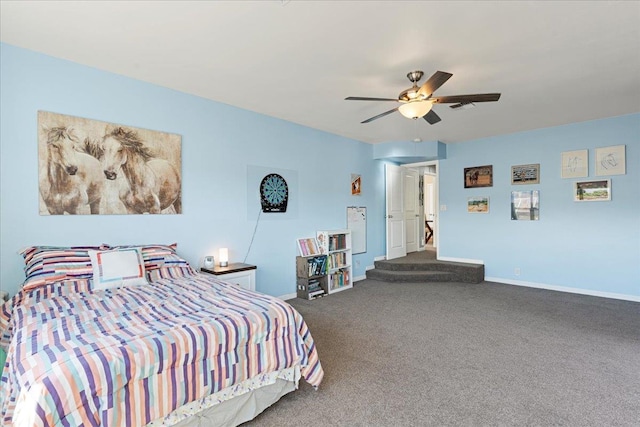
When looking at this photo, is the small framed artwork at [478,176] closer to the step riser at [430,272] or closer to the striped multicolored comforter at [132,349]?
the step riser at [430,272]

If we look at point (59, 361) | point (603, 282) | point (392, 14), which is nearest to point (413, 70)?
point (392, 14)

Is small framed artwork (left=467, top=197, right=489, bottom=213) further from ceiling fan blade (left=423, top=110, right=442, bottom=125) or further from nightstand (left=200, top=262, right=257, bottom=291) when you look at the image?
nightstand (left=200, top=262, right=257, bottom=291)

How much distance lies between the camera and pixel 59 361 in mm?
1336

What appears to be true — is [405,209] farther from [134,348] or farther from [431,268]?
[134,348]

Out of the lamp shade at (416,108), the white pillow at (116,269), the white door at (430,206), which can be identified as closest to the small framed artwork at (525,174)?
the lamp shade at (416,108)

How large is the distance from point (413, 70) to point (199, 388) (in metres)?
3.00

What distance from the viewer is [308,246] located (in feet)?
16.1

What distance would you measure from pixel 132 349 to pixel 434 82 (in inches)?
103

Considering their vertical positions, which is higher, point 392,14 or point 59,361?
point 392,14

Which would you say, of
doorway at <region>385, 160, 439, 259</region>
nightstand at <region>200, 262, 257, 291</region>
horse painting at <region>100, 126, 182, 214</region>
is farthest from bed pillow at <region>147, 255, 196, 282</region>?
doorway at <region>385, 160, 439, 259</region>

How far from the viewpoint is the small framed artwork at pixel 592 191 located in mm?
4598

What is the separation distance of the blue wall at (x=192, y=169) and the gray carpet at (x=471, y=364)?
1292 mm

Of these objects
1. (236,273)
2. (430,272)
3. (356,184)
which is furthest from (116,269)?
(430,272)

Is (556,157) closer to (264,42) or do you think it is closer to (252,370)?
(264,42)
